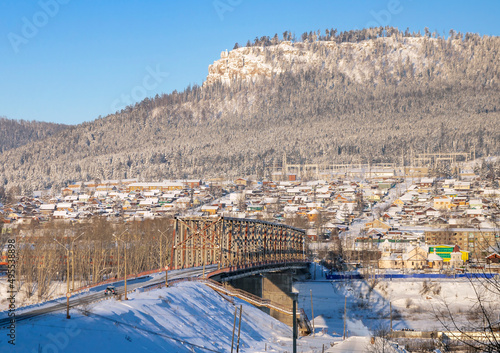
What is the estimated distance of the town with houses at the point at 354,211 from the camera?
100938 millimetres

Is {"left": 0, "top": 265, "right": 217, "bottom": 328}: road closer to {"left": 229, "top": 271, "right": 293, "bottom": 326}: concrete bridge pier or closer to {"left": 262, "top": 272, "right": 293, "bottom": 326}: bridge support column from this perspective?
{"left": 229, "top": 271, "right": 293, "bottom": 326}: concrete bridge pier

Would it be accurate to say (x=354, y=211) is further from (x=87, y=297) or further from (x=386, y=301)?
(x=87, y=297)

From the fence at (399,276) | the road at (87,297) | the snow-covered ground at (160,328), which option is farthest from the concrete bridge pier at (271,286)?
the fence at (399,276)

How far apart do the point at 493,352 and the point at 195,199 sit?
16094cm

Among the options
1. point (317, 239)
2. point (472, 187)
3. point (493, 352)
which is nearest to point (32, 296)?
point (493, 352)

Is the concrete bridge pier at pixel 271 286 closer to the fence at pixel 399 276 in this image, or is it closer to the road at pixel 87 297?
the road at pixel 87 297

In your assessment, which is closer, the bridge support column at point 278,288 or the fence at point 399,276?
the bridge support column at point 278,288

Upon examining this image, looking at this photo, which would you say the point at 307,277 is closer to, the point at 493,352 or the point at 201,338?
the point at 201,338

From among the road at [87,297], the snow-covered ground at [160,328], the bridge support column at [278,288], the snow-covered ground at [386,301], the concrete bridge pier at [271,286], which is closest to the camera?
the snow-covered ground at [160,328]

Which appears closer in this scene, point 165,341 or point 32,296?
point 165,341

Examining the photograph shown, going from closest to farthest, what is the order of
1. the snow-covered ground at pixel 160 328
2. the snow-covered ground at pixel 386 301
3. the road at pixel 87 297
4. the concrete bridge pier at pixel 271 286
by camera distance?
the snow-covered ground at pixel 160 328
the road at pixel 87 297
the snow-covered ground at pixel 386 301
the concrete bridge pier at pixel 271 286

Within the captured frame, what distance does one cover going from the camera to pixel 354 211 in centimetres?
15325

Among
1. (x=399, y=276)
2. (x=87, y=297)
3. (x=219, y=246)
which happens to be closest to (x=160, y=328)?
(x=87, y=297)

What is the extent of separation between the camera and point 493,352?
52.5 ft
